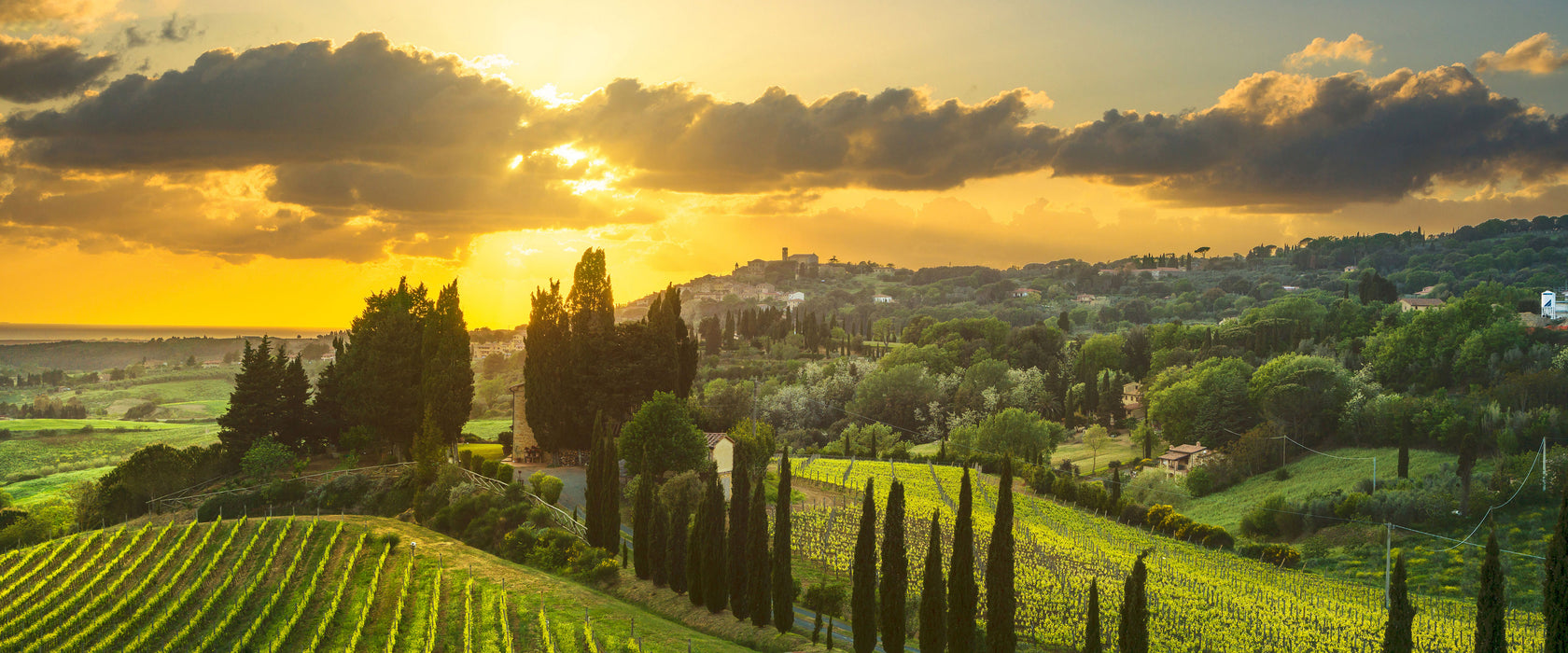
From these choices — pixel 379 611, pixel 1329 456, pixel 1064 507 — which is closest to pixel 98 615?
pixel 379 611

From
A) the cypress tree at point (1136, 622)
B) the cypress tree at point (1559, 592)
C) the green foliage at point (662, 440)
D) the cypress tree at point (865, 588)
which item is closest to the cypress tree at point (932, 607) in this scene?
the cypress tree at point (865, 588)

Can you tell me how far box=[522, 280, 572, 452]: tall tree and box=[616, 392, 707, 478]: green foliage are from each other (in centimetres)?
766

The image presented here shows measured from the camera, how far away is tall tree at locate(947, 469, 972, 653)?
3127 cm

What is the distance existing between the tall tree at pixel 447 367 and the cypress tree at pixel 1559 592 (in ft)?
151

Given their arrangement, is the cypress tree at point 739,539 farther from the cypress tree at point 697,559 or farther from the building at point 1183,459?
the building at point 1183,459

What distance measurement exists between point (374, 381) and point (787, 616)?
31265mm

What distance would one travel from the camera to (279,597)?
108ft

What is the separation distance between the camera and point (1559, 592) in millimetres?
24500

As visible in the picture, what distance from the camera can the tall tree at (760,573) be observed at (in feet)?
112

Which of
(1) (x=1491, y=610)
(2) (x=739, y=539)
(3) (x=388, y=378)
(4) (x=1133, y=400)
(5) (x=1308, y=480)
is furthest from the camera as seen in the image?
(4) (x=1133, y=400)

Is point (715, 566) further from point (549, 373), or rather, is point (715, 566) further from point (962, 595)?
point (549, 373)

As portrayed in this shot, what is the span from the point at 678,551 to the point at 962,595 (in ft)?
38.8

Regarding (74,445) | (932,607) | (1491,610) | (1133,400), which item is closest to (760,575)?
(932,607)

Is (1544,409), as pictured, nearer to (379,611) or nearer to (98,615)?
(379,611)
